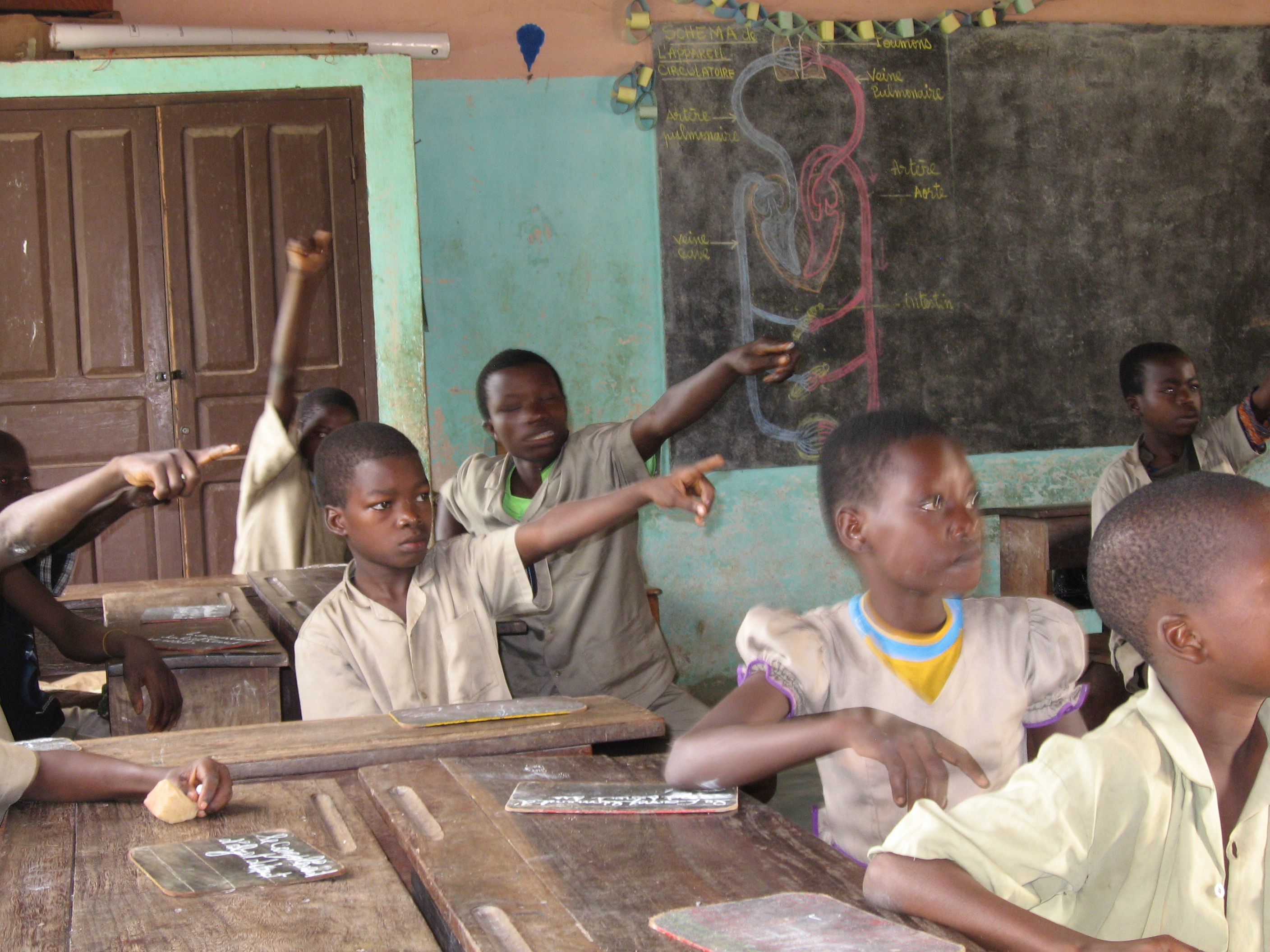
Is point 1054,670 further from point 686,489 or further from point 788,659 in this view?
point 686,489

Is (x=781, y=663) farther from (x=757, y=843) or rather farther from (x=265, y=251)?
(x=265, y=251)

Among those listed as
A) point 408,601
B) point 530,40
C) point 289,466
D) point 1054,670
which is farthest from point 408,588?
point 530,40

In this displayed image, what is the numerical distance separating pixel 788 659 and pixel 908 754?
31cm

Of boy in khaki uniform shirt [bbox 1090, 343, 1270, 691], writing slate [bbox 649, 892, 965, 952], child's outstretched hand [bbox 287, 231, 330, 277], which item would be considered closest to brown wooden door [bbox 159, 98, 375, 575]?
child's outstretched hand [bbox 287, 231, 330, 277]

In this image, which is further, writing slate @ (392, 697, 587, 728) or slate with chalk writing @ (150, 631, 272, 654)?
slate with chalk writing @ (150, 631, 272, 654)

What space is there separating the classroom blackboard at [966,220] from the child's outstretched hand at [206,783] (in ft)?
13.1

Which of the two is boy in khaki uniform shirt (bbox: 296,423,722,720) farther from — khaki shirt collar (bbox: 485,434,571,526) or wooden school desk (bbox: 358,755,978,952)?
wooden school desk (bbox: 358,755,978,952)

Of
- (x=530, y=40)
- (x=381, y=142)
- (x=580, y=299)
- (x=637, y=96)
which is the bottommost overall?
(x=580, y=299)

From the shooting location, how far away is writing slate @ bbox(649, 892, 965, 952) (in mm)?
853

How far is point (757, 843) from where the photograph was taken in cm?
109

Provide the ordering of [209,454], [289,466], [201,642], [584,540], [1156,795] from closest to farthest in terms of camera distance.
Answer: [1156,795] → [209,454] → [201,642] → [584,540] → [289,466]

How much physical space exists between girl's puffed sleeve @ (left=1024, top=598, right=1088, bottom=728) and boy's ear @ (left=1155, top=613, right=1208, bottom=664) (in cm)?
34

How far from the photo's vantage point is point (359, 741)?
148 cm

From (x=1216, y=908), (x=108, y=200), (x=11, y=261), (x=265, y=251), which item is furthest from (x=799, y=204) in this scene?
(x=1216, y=908)
